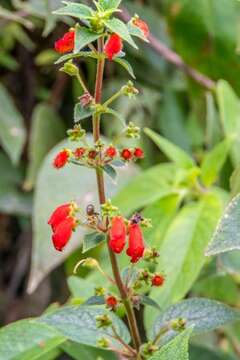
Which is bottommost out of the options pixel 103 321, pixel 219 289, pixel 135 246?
pixel 219 289

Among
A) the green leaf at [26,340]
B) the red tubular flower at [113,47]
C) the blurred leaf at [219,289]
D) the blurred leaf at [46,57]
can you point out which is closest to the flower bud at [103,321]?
the green leaf at [26,340]

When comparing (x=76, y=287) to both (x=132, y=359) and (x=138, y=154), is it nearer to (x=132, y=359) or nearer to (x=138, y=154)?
(x=132, y=359)

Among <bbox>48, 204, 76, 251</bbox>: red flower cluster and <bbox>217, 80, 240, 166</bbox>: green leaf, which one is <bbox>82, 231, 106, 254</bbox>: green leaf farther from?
<bbox>217, 80, 240, 166</bbox>: green leaf

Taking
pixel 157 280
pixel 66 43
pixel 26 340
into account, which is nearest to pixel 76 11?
pixel 66 43

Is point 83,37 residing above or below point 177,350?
above

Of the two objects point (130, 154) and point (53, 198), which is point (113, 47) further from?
point (53, 198)
